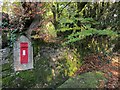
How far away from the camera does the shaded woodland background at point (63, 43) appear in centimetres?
355

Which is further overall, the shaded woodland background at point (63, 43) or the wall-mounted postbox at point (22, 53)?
the shaded woodland background at point (63, 43)

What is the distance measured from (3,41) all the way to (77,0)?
195cm

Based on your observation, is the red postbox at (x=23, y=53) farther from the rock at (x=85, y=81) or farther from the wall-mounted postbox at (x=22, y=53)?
the rock at (x=85, y=81)

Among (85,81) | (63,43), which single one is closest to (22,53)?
(85,81)

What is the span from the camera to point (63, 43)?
454 cm

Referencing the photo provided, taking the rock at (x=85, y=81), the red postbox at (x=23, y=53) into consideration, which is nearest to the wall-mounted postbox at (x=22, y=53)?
the red postbox at (x=23, y=53)

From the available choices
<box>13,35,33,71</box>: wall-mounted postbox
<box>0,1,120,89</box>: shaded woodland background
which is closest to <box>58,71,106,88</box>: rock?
<box>0,1,120,89</box>: shaded woodland background

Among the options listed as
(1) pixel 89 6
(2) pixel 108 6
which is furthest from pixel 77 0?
(2) pixel 108 6

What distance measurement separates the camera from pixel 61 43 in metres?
4.56

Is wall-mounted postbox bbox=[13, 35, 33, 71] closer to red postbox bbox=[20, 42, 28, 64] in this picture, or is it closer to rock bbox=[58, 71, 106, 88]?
red postbox bbox=[20, 42, 28, 64]

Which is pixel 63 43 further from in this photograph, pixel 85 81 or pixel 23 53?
pixel 23 53

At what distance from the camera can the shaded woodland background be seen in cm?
355

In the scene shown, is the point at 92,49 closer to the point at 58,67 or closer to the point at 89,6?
the point at 89,6

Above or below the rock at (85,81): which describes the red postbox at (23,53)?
above
